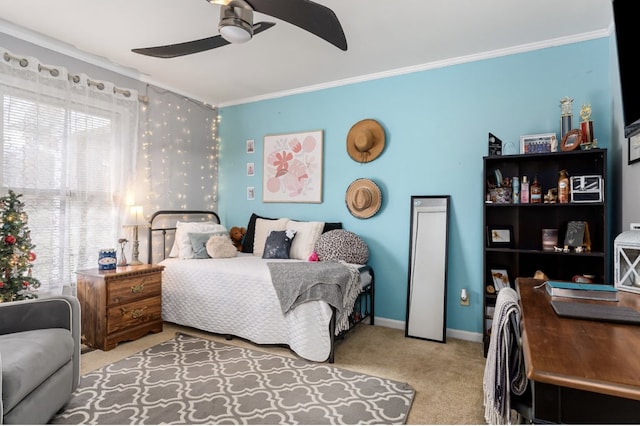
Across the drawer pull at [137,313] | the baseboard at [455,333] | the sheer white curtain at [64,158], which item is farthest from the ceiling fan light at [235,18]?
the baseboard at [455,333]

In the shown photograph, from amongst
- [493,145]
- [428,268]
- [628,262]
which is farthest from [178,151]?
[628,262]

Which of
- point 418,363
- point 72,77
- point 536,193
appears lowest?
point 418,363

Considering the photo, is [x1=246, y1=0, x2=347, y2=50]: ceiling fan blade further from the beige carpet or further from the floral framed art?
the beige carpet

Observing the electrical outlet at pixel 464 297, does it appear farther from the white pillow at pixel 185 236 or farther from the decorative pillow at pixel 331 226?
the white pillow at pixel 185 236

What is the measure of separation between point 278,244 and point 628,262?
2739 mm

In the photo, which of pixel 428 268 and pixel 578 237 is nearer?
pixel 578 237

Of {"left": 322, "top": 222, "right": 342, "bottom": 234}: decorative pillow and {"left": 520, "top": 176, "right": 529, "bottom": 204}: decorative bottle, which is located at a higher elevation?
{"left": 520, "top": 176, "right": 529, "bottom": 204}: decorative bottle

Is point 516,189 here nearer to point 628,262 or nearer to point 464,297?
point 464,297

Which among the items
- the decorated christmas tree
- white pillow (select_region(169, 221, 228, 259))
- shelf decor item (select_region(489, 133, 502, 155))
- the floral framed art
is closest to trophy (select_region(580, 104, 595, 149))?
shelf decor item (select_region(489, 133, 502, 155))

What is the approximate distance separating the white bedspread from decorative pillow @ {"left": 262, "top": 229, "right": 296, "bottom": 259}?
0.40 feet

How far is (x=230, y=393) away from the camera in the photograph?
2188 mm

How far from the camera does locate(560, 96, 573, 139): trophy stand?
2.70 metres

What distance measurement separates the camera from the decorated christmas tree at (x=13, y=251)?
8.06 feet

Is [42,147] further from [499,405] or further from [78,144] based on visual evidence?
[499,405]
